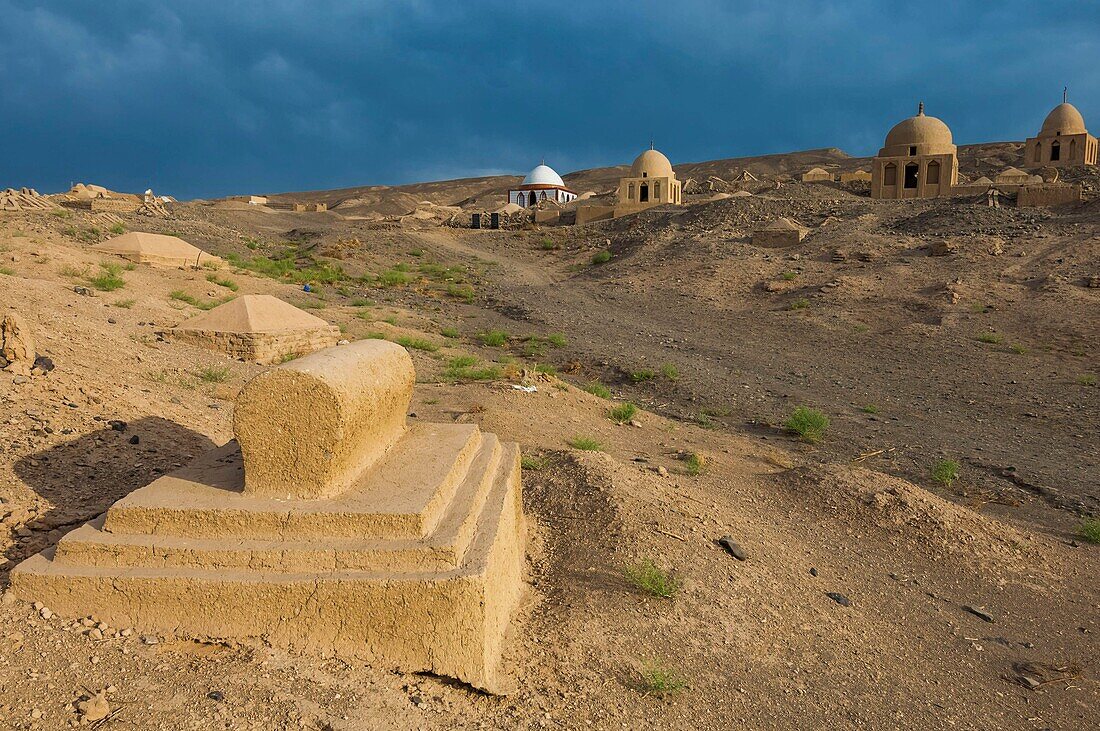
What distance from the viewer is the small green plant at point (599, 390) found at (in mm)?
8436

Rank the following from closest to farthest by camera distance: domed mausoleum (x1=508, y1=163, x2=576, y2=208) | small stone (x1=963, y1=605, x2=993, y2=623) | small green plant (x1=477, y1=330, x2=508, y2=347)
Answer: small stone (x1=963, y1=605, x2=993, y2=623)
small green plant (x1=477, y1=330, x2=508, y2=347)
domed mausoleum (x1=508, y1=163, x2=576, y2=208)

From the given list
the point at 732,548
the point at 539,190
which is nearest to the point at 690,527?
Answer: the point at 732,548

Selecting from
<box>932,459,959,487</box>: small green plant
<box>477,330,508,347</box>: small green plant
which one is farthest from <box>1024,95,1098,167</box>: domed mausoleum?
<box>932,459,959,487</box>: small green plant

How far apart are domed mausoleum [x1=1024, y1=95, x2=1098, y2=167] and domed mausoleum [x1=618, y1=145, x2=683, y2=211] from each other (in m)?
15.7

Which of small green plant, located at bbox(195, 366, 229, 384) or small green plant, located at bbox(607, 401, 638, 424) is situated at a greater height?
small green plant, located at bbox(195, 366, 229, 384)

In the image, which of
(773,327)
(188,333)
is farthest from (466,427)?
(773,327)

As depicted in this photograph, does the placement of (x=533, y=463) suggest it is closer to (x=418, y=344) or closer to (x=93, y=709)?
(x=93, y=709)

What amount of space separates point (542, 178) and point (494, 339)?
3593cm

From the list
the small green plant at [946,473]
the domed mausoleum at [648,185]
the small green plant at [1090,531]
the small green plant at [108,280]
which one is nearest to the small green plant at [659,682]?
the small green plant at [1090,531]

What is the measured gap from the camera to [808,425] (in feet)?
23.9

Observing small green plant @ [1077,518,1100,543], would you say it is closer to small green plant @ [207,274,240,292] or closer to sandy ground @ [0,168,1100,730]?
sandy ground @ [0,168,1100,730]

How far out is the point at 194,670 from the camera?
8.30ft

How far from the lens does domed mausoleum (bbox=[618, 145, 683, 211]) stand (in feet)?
94.3

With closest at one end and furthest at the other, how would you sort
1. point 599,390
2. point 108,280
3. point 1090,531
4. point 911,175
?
1. point 1090,531
2. point 599,390
3. point 108,280
4. point 911,175
